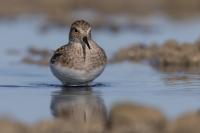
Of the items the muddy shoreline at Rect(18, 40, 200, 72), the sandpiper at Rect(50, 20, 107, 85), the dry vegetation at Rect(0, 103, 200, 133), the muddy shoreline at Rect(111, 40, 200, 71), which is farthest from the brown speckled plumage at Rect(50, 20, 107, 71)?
the dry vegetation at Rect(0, 103, 200, 133)

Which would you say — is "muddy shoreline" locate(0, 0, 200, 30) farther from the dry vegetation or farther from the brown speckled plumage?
the dry vegetation

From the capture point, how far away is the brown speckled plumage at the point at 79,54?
11.8 meters

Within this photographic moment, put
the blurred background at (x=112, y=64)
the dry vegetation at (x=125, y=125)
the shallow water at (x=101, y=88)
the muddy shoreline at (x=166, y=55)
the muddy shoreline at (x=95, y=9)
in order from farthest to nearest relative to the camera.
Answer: the muddy shoreline at (x=95, y=9) < the muddy shoreline at (x=166, y=55) < the shallow water at (x=101, y=88) < the blurred background at (x=112, y=64) < the dry vegetation at (x=125, y=125)

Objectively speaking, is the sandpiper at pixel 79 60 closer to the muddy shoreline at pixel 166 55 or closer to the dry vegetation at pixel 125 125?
the muddy shoreline at pixel 166 55

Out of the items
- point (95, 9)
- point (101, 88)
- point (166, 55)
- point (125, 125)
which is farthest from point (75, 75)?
point (95, 9)

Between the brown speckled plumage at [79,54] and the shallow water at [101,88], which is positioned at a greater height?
the brown speckled plumage at [79,54]

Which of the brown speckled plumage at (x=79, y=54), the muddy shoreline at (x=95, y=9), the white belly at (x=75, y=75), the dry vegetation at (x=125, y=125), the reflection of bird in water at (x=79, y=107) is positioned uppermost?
the muddy shoreline at (x=95, y=9)

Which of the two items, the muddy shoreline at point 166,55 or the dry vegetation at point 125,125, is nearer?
the dry vegetation at point 125,125

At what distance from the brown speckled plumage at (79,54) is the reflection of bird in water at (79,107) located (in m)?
0.32

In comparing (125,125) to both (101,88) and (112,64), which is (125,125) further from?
(112,64)

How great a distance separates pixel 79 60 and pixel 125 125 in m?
3.96

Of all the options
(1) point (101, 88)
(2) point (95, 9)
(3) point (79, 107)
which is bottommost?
(3) point (79, 107)

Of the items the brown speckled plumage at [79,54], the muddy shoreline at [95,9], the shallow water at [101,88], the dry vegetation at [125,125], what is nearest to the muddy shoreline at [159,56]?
the shallow water at [101,88]

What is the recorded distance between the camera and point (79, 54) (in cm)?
1188
